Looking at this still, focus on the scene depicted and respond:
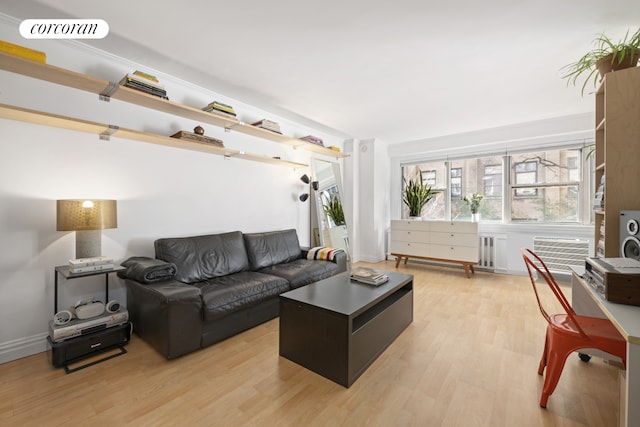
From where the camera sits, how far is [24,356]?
2064 millimetres

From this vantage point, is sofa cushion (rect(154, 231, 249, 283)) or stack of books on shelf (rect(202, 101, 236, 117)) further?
stack of books on shelf (rect(202, 101, 236, 117))

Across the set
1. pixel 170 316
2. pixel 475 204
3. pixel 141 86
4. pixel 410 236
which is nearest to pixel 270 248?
pixel 170 316

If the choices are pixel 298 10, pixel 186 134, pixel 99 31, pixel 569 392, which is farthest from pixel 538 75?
pixel 99 31

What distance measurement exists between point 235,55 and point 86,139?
1490mm

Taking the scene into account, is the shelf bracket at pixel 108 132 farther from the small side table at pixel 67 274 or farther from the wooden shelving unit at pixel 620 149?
the wooden shelving unit at pixel 620 149

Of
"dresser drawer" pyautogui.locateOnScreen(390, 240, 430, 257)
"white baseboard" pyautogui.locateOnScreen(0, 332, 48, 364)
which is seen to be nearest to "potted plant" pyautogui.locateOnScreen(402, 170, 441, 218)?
"dresser drawer" pyautogui.locateOnScreen(390, 240, 430, 257)

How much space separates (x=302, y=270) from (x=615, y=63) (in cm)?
312

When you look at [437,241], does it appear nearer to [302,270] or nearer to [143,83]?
[302,270]

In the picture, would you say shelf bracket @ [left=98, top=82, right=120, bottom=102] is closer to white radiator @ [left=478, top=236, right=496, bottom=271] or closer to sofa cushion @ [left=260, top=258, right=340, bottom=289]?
sofa cushion @ [left=260, top=258, right=340, bottom=289]

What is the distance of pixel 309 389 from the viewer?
1.72 metres

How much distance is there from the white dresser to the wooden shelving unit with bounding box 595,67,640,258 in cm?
255

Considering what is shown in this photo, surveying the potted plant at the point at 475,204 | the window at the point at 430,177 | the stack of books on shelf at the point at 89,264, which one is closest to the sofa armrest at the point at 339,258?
the stack of books on shelf at the point at 89,264

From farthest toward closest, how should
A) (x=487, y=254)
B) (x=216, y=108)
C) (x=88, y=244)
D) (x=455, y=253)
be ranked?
(x=487, y=254) → (x=455, y=253) → (x=216, y=108) → (x=88, y=244)

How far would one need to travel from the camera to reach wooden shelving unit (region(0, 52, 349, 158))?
189 cm
